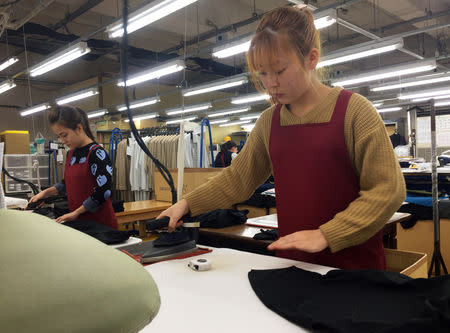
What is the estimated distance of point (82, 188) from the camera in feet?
7.51

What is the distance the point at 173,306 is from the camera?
75cm

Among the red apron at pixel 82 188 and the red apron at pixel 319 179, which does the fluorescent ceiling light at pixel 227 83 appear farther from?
the red apron at pixel 319 179

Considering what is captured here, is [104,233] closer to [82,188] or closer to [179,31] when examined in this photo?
[82,188]

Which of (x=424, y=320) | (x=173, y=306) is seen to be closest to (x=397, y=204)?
(x=424, y=320)

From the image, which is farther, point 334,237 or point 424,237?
point 424,237

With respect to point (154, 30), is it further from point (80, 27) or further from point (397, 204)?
point (397, 204)

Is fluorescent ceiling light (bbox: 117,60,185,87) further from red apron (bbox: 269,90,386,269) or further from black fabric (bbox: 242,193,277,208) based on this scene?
red apron (bbox: 269,90,386,269)

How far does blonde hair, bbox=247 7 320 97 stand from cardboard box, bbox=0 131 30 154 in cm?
649

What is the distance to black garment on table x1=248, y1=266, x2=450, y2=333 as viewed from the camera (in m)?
0.53

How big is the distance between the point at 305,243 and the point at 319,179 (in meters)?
0.25

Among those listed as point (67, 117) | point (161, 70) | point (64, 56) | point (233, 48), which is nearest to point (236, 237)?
point (67, 117)

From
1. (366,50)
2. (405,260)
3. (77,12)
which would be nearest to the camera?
(405,260)

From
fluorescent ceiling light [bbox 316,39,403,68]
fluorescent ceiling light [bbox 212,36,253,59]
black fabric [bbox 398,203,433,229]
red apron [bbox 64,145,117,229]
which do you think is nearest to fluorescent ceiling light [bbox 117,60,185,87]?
fluorescent ceiling light [bbox 212,36,253,59]

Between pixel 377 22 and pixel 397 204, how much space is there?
887cm
